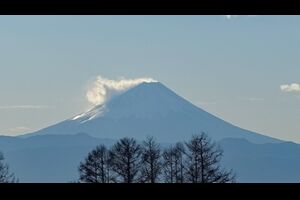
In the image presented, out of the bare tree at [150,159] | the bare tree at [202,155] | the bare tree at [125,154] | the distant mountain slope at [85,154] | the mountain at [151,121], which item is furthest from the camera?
the mountain at [151,121]

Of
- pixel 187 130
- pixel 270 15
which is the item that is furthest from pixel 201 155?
pixel 187 130

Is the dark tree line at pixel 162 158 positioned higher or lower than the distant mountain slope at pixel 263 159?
lower

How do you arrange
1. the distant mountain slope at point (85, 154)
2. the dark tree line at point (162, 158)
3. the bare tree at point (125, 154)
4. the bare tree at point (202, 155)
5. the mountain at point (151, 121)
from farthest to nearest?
the mountain at point (151, 121)
the distant mountain slope at point (85, 154)
the bare tree at point (202, 155)
the bare tree at point (125, 154)
the dark tree line at point (162, 158)

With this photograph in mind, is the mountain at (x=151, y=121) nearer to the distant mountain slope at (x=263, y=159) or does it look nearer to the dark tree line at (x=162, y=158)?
the distant mountain slope at (x=263, y=159)

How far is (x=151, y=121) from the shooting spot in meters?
163

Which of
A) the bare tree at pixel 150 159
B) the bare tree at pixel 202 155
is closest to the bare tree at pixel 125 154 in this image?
the bare tree at pixel 150 159

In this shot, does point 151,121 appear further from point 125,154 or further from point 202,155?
point 125,154

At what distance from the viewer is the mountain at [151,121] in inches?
6156

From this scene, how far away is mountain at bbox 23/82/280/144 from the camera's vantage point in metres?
156

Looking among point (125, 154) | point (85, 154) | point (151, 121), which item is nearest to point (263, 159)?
point (85, 154)

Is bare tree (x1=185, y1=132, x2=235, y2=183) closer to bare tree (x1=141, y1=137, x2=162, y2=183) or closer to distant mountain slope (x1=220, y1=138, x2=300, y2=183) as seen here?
bare tree (x1=141, y1=137, x2=162, y2=183)
